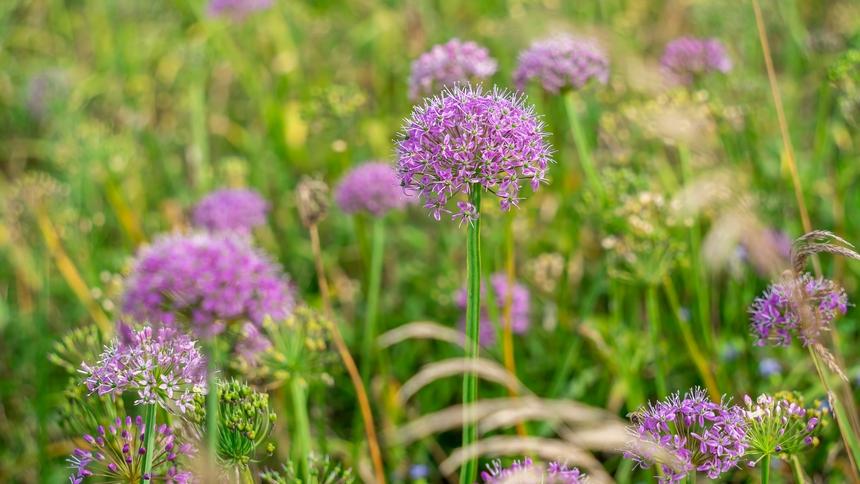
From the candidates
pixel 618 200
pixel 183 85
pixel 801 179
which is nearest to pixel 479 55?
pixel 618 200

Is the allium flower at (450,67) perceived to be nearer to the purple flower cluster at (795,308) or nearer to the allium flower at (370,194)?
the allium flower at (370,194)

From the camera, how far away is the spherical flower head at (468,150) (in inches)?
70.4

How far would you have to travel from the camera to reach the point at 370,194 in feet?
11.6

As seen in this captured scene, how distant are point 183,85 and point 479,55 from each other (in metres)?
3.55

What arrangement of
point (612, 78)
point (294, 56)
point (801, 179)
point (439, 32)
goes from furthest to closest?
point (294, 56), point (439, 32), point (612, 78), point (801, 179)

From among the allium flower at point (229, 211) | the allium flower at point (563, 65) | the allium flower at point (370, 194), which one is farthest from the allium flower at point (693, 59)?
the allium flower at point (229, 211)

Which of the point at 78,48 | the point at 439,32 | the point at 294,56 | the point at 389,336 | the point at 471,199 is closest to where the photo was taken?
the point at 471,199

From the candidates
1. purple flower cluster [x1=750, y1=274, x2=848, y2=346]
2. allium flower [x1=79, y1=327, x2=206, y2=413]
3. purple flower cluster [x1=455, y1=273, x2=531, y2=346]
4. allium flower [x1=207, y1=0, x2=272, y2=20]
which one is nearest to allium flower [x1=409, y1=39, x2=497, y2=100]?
purple flower cluster [x1=455, y1=273, x2=531, y2=346]

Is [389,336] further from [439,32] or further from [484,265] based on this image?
[439,32]

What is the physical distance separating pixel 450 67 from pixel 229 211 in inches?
52.5

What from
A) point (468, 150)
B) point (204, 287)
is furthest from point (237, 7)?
point (468, 150)

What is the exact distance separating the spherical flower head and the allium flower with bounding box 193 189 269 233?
2.01 metres

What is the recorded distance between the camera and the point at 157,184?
17.7 ft

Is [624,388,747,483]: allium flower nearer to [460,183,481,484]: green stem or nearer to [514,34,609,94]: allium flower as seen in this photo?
[460,183,481,484]: green stem
